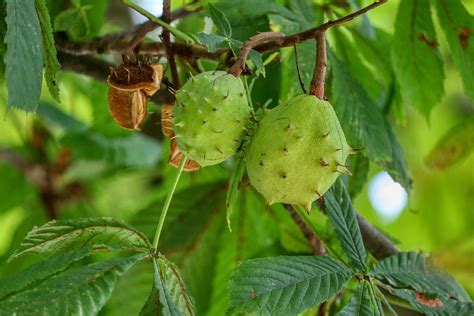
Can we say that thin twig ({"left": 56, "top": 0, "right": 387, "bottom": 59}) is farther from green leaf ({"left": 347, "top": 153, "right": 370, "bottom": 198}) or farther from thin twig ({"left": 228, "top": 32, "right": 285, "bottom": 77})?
green leaf ({"left": 347, "top": 153, "right": 370, "bottom": 198})

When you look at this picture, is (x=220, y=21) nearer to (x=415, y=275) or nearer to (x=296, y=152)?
(x=296, y=152)

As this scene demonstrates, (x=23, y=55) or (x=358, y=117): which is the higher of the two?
(x=358, y=117)

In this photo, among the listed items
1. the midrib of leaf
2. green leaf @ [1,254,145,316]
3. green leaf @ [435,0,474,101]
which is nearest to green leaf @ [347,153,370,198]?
green leaf @ [435,0,474,101]

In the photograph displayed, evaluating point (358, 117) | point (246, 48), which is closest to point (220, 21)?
point (246, 48)

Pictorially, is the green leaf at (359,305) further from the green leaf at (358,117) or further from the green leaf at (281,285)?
the green leaf at (358,117)

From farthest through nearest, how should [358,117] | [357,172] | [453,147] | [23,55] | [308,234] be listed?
[453,147] → [357,172] → [308,234] → [358,117] → [23,55]

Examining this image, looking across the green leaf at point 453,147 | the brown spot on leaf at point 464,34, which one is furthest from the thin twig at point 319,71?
the green leaf at point 453,147

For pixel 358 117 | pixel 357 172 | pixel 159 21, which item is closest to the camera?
pixel 159 21
